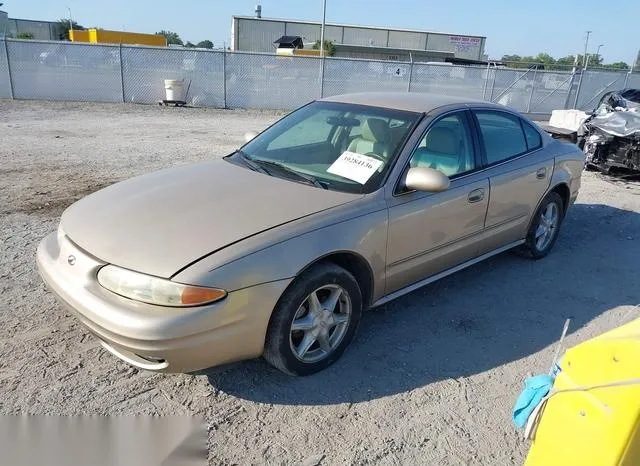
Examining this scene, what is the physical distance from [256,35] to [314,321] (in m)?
53.6

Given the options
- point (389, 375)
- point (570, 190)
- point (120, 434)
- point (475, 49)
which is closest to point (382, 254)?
point (389, 375)

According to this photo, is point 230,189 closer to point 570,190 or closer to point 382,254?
point 382,254

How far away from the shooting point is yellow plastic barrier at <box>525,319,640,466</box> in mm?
1765

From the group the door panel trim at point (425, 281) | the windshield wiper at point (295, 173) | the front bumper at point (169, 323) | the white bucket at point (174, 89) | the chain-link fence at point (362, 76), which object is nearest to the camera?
the front bumper at point (169, 323)

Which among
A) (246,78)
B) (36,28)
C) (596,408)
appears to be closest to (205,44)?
(36,28)

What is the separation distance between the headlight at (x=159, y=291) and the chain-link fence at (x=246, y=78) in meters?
15.9

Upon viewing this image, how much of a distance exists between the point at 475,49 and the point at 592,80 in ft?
129

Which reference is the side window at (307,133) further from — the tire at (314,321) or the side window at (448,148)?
the tire at (314,321)

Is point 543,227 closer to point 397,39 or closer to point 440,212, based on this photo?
point 440,212

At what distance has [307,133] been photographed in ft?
13.4

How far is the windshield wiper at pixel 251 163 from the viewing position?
3670mm

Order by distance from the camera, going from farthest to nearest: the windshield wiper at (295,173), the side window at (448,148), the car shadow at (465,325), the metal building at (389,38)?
1. the metal building at (389,38)
2. the side window at (448,148)
3. the windshield wiper at (295,173)
4. the car shadow at (465,325)

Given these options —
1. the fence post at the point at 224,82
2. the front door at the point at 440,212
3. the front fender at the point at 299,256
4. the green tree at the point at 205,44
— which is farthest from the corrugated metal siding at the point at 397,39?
the front fender at the point at 299,256

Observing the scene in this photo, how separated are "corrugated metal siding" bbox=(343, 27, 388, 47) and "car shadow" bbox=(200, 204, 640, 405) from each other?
5442cm
